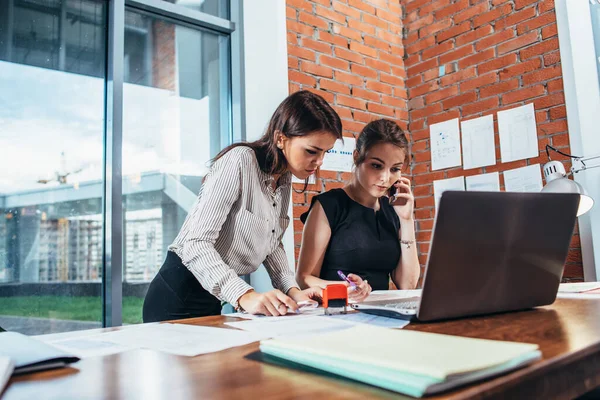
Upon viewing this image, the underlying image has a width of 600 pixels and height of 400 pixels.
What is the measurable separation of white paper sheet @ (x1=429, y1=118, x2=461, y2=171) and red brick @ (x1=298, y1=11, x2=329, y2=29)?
37.9 inches

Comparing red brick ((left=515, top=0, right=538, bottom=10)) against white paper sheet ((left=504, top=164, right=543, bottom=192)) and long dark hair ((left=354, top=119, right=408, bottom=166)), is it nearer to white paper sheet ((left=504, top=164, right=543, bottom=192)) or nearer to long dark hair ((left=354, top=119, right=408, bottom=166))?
white paper sheet ((left=504, top=164, right=543, bottom=192))

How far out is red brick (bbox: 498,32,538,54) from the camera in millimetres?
2754

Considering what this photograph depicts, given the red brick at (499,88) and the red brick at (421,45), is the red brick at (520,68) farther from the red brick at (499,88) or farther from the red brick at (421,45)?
the red brick at (421,45)

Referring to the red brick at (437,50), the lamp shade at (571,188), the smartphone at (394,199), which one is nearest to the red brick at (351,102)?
the red brick at (437,50)

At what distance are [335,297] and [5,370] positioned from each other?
668mm

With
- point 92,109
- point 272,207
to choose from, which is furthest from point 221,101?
point 272,207

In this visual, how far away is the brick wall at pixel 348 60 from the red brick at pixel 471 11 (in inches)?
19.0

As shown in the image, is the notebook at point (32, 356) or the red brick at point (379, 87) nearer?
the notebook at point (32, 356)

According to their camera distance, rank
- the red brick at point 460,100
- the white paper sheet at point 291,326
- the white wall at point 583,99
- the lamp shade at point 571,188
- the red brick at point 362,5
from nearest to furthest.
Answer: the white paper sheet at point 291,326 → the lamp shade at point 571,188 → the white wall at point 583,99 → the red brick at point 460,100 → the red brick at point 362,5

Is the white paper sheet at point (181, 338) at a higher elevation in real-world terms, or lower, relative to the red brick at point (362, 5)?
lower

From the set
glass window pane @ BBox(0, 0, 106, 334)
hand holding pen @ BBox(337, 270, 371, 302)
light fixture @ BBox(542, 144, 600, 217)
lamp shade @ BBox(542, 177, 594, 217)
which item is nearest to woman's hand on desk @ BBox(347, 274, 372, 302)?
hand holding pen @ BBox(337, 270, 371, 302)

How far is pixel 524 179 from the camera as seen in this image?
2721mm

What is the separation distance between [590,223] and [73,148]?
260 cm

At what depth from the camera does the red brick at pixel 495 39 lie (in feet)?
9.43
